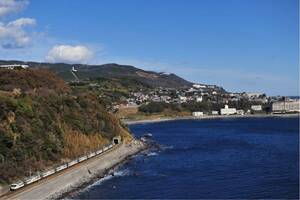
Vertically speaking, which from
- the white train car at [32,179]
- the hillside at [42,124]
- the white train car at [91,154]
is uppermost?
the hillside at [42,124]

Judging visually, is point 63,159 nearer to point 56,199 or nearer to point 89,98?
point 56,199

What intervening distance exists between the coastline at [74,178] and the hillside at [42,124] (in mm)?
2600

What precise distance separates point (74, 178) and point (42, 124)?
11.6m

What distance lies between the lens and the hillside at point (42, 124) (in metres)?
51.0

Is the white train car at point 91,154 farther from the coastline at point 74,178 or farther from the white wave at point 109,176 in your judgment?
the white wave at point 109,176

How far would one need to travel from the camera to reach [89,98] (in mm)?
90250

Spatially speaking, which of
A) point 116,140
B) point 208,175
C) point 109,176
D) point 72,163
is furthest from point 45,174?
point 116,140

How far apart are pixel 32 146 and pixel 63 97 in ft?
74.4

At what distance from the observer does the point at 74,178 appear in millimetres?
51188

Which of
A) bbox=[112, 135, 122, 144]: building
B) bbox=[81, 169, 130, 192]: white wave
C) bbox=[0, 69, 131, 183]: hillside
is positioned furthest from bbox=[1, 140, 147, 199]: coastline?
bbox=[112, 135, 122, 144]: building

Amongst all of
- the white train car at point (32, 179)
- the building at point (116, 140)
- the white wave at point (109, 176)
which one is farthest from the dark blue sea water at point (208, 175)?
the building at point (116, 140)

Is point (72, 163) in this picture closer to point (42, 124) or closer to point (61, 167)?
point (61, 167)

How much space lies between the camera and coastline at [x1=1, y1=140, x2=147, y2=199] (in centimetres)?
4272

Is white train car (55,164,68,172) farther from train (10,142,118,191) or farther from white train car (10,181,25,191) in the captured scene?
white train car (10,181,25,191)
